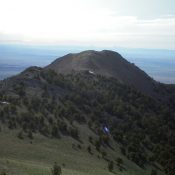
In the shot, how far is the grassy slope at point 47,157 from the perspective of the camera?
30.4 m

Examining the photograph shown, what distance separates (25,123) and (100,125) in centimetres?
1505

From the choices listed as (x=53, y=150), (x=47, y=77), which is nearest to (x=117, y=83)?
(x=47, y=77)

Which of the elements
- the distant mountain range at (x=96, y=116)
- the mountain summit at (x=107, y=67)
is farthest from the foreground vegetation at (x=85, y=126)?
the mountain summit at (x=107, y=67)

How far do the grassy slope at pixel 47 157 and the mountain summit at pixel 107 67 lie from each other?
5906 centimetres

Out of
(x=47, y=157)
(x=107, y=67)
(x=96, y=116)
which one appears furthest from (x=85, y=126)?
(x=107, y=67)

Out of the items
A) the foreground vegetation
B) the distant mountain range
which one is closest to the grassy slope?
the foreground vegetation

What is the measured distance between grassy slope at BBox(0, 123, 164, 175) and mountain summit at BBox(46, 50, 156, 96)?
5906cm

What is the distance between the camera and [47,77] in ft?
256

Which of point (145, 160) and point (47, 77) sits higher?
point (47, 77)

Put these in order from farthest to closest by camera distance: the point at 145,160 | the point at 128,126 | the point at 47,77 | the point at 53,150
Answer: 1. the point at 47,77
2. the point at 128,126
3. the point at 145,160
4. the point at 53,150

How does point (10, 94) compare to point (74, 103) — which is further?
point (74, 103)

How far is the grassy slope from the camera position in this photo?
3044 centimetres

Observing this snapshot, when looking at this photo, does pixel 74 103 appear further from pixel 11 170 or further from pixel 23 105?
pixel 11 170

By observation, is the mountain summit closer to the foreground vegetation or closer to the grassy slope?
the foreground vegetation
